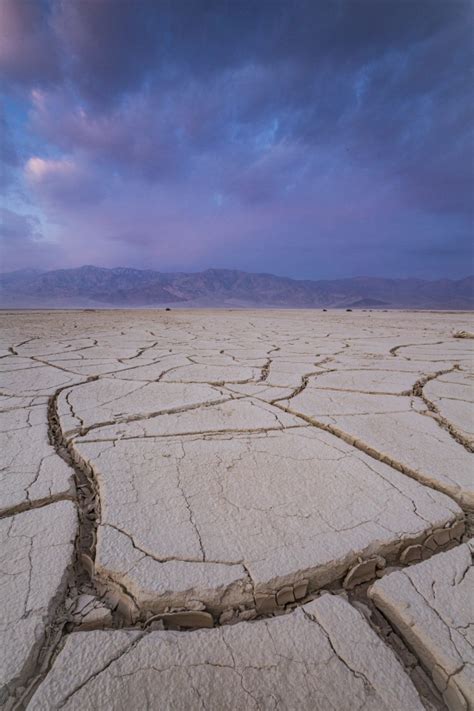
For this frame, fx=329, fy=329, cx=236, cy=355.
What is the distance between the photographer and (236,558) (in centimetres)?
78

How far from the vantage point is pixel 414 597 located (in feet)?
2.28

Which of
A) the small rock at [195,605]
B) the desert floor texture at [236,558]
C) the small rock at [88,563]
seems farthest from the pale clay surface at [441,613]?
the small rock at [88,563]

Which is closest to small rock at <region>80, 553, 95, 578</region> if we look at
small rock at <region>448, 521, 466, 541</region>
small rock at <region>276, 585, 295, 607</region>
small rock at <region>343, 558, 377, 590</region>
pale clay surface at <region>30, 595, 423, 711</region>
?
pale clay surface at <region>30, 595, 423, 711</region>

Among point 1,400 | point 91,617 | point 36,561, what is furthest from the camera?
point 1,400

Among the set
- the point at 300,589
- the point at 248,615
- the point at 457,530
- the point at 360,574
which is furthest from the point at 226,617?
the point at 457,530

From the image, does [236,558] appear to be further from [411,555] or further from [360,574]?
[411,555]

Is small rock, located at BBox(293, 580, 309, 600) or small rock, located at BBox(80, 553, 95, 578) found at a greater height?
small rock, located at BBox(293, 580, 309, 600)

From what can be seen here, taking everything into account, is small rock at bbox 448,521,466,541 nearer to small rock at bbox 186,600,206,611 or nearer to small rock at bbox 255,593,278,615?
small rock at bbox 255,593,278,615

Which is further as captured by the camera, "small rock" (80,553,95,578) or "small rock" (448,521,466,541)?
"small rock" (448,521,466,541)

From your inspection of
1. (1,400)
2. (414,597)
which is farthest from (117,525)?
(1,400)

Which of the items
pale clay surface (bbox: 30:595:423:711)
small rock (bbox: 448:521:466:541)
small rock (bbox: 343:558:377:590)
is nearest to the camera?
pale clay surface (bbox: 30:595:423:711)

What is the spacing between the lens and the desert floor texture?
1.81 ft

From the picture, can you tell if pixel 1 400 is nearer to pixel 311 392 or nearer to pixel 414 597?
pixel 311 392

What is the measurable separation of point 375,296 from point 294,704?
258ft
